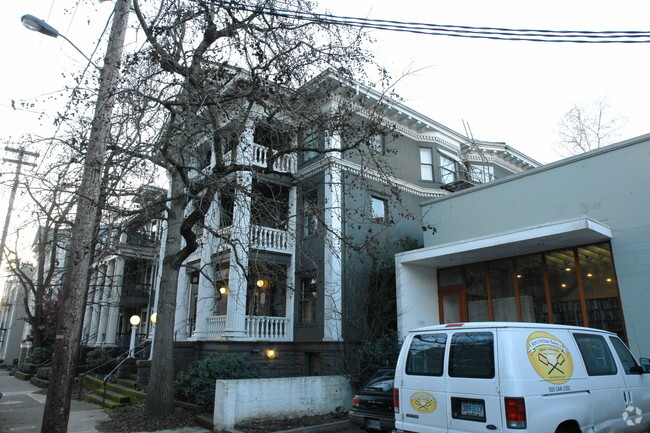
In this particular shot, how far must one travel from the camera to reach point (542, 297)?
12953 millimetres

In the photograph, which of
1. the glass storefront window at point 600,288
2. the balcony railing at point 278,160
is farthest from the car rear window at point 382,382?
the balcony railing at point 278,160

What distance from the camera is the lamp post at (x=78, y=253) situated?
6.32 meters

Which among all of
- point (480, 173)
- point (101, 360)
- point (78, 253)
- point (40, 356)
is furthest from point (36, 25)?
point (40, 356)

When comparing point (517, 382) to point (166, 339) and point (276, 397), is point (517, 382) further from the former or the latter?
point (166, 339)

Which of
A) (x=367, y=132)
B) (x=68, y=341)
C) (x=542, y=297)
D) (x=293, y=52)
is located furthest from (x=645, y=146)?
(x=68, y=341)

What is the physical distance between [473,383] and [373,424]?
375cm

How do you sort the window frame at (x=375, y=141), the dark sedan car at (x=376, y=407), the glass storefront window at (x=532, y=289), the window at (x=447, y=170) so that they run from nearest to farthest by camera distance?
the dark sedan car at (x=376, y=407), the window frame at (x=375, y=141), the glass storefront window at (x=532, y=289), the window at (x=447, y=170)

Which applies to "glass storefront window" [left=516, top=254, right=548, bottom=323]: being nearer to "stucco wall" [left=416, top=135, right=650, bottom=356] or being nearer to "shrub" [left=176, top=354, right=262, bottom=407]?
"stucco wall" [left=416, top=135, right=650, bottom=356]

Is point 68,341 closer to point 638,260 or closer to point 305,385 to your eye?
point 305,385

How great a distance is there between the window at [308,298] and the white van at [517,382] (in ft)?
35.2

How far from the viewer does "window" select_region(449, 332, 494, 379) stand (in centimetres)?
568

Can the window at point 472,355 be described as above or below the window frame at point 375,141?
below

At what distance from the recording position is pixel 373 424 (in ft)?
28.9

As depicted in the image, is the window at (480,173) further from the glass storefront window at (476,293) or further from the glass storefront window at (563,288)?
the glass storefront window at (563,288)
